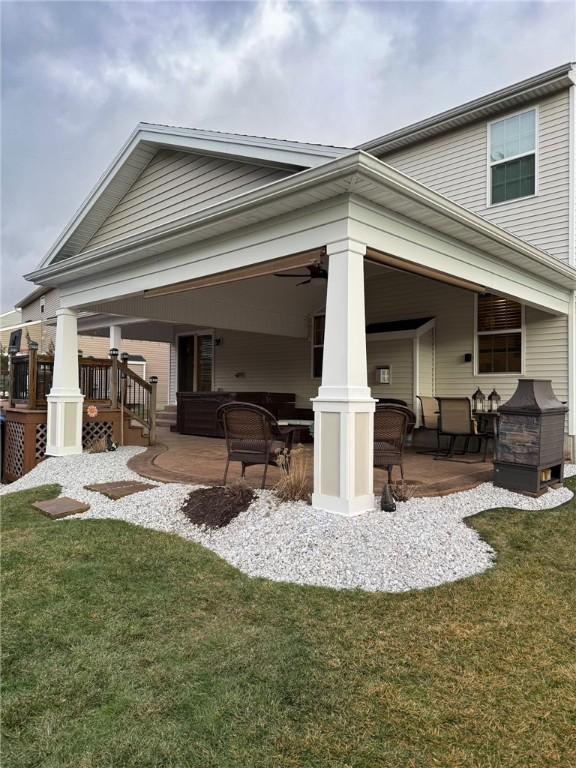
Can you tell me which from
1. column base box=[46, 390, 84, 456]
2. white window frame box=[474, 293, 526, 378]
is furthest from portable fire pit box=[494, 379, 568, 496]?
column base box=[46, 390, 84, 456]

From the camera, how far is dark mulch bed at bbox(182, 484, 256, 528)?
4.58 metres

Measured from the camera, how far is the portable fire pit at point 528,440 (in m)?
5.64

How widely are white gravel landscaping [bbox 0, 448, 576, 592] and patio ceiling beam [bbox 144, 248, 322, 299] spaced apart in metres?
2.35

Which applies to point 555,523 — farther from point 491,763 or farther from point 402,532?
point 491,763

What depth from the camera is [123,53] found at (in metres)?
8.93

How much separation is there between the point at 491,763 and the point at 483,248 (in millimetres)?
5477

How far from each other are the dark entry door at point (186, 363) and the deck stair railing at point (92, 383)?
4.87 meters

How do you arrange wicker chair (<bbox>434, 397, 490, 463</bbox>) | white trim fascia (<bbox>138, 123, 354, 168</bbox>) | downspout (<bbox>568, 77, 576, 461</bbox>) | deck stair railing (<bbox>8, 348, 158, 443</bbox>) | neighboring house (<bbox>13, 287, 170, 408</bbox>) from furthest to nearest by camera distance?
neighboring house (<bbox>13, 287, 170, 408</bbox>) → deck stair railing (<bbox>8, 348, 158, 443</bbox>) → downspout (<bbox>568, 77, 576, 461</bbox>) → wicker chair (<bbox>434, 397, 490, 463</bbox>) → white trim fascia (<bbox>138, 123, 354, 168</bbox>)

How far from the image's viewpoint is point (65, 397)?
333 inches

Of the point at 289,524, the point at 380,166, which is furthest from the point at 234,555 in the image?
the point at 380,166

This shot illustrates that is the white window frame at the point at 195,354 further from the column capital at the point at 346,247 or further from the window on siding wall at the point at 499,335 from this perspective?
the column capital at the point at 346,247

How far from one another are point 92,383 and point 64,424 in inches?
48.6

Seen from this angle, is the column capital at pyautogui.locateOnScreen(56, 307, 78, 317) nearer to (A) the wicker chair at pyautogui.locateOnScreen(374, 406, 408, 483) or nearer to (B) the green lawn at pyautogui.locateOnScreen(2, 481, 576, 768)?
(B) the green lawn at pyautogui.locateOnScreen(2, 481, 576, 768)

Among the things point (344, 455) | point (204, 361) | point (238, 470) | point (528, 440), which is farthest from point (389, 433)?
point (204, 361)
